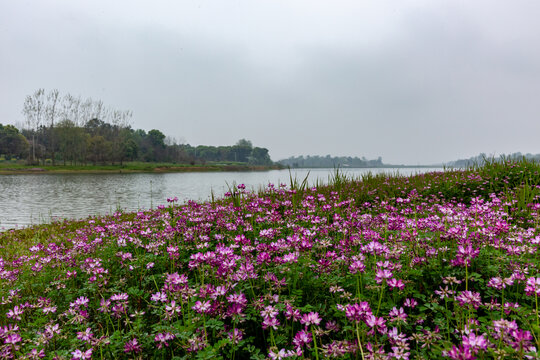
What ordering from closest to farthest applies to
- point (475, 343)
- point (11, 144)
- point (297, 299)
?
1. point (475, 343)
2. point (297, 299)
3. point (11, 144)

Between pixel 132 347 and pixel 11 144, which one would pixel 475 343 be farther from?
pixel 11 144

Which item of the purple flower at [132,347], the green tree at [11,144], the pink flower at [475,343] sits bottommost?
the purple flower at [132,347]

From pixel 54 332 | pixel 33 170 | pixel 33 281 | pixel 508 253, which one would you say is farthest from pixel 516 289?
pixel 33 170

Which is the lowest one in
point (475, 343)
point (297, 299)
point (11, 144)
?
point (297, 299)

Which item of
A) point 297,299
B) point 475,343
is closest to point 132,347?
point 297,299

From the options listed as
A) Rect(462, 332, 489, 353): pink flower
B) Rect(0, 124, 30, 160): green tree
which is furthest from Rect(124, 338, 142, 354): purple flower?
Rect(0, 124, 30, 160): green tree

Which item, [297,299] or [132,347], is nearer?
[132,347]

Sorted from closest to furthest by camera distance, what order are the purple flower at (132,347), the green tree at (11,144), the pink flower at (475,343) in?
the pink flower at (475,343), the purple flower at (132,347), the green tree at (11,144)

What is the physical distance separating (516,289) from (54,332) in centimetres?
410

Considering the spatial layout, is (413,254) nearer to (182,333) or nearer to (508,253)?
(508,253)

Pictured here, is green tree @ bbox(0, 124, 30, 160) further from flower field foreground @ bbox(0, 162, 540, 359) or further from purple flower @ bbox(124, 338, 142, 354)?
purple flower @ bbox(124, 338, 142, 354)

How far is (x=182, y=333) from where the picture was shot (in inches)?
79.8

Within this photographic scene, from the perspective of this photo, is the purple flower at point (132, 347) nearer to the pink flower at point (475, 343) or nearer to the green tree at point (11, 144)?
the pink flower at point (475, 343)

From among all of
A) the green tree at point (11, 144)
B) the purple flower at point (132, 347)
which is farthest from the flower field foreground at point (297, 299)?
the green tree at point (11, 144)
